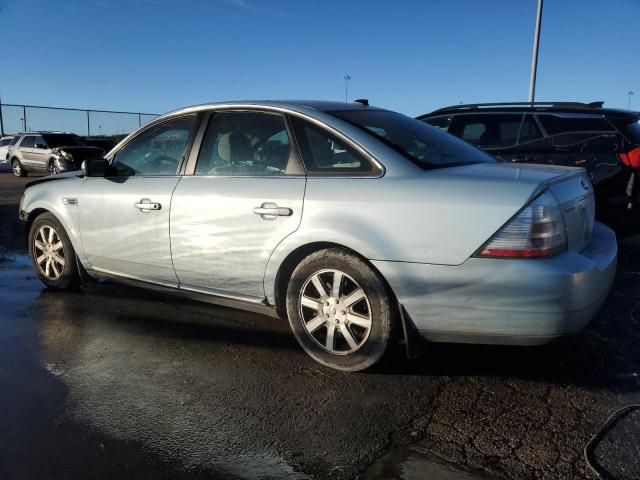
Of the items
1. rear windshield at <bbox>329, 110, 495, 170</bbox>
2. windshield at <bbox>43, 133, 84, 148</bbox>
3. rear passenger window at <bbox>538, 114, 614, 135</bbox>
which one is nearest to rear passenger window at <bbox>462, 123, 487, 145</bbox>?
rear passenger window at <bbox>538, 114, 614, 135</bbox>

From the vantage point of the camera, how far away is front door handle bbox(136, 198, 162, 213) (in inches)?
155

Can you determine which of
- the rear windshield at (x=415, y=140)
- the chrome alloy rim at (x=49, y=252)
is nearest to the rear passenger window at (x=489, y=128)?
the rear windshield at (x=415, y=140)

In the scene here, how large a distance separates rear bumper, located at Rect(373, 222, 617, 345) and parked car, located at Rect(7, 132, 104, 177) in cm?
1648

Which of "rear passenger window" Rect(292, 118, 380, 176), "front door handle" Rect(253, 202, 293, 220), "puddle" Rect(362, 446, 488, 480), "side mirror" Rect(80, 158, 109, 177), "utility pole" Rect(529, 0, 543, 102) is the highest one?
"utility pole" Rect(529, 0, 543, 102)

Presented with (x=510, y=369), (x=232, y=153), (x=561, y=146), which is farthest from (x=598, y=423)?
(x=561, y=146)

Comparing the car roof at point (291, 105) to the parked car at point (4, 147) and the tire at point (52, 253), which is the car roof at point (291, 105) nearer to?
the tire at point (52, 253)

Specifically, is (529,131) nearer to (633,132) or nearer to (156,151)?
(633,132)

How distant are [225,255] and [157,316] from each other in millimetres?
1141

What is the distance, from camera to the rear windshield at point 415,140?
334 cm

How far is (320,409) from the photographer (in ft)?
9.39

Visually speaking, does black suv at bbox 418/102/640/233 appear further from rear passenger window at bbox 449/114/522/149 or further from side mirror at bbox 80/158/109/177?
side mirror at bbox 80/158/109/177

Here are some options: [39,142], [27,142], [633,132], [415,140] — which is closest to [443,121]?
[633,132]

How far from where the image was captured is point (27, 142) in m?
19.0

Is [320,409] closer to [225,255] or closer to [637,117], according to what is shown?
[225,255]
